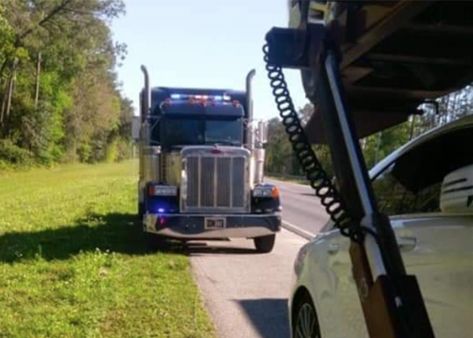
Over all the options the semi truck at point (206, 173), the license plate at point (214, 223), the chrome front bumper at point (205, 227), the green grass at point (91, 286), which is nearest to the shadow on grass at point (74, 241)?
the green grass at point (91, 286)

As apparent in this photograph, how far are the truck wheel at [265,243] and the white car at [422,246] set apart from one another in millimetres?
7810

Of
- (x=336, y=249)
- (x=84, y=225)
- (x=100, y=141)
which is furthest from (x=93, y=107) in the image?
(x=336, y=249)

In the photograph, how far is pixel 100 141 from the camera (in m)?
104

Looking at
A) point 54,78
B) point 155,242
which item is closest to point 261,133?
point 155,242

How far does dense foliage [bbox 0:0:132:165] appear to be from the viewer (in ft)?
172

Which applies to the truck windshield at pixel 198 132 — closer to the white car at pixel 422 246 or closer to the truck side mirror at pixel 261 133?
the truck side mirror at pixel 261 133

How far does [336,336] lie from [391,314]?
1822 mm

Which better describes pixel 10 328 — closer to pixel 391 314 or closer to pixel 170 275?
pixel 170 275

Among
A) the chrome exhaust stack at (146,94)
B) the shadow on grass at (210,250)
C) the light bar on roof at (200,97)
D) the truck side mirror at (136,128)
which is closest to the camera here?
the shadow on grass at (210,250)

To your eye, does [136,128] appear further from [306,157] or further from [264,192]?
[306,157]

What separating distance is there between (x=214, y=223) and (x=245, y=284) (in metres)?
3.06

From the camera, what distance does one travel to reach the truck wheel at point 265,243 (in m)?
13.2

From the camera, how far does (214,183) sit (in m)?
13.3

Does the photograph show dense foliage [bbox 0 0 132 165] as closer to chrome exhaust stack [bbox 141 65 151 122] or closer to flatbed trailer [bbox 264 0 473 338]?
chrome exhaust stack [bbox 141 65 151 122]
